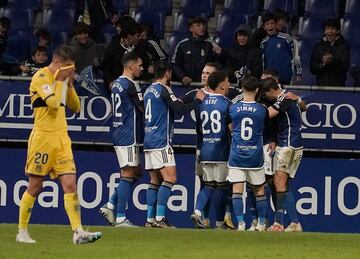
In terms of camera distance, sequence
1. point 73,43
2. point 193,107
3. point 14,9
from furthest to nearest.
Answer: point 14,9
point 73,43
point 193,107

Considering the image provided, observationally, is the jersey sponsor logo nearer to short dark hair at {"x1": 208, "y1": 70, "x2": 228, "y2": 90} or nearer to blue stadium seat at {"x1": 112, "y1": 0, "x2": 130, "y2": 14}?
short dark hair at {"x1": 208, "y1": 70, "x2": 228, "y2": 90}

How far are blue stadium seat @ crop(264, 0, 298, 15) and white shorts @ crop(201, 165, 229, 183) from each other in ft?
17.8

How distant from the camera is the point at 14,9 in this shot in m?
22.5

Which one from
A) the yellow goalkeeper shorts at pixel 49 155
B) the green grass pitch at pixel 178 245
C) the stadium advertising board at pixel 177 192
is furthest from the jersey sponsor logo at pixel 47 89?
the stadium advertising board at pixel 177 192

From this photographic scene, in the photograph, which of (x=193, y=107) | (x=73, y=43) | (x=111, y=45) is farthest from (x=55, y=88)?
(x=73, y=43)

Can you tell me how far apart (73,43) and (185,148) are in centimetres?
234

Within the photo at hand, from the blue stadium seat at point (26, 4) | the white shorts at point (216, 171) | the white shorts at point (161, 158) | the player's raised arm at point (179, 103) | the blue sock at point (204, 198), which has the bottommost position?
the blue sock at point (204, 198)

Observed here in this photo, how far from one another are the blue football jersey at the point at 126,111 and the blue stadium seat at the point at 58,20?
16.6 feet

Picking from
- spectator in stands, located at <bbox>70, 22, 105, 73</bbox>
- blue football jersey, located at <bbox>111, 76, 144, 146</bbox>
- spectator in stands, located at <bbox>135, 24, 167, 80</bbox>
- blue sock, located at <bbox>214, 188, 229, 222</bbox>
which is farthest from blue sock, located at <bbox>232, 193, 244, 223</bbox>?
spectator in stands, located at <bbox>70, 22, 105, 73</bbox>

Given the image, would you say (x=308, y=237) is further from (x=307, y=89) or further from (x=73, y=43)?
(x=73, y=43)

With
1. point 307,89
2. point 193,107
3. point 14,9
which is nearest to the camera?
point 193,107

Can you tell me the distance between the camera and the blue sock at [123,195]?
681 inches

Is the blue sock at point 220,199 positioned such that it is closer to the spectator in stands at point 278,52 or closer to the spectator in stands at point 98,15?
the spectator in stands at point 278,52

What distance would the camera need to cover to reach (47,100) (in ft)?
44.3
